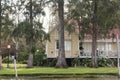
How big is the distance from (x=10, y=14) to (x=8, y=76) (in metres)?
12.3

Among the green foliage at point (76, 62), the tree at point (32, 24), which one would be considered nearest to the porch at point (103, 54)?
the green foliage at point (76, 62)

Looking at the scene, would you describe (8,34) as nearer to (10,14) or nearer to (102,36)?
(10,14)

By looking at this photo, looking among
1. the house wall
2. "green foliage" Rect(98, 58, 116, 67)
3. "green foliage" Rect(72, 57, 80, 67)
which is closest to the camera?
"green foliage" Rect(98, 58, 116, 67)

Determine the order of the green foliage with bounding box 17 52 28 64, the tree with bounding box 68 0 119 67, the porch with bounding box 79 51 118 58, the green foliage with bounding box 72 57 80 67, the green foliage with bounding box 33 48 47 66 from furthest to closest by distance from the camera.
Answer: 1. the green foliage with bounding box 17 52 28 64
2. the green foliage with bounding box 33 48 47 66
3. the porch with bounding box 79 51 118 58
4. the green foliage with bounding box 72 57 80 67
5. the tree with bounding box 68 0 119 67

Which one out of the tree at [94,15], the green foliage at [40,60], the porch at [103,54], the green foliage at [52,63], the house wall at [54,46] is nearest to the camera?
the tree at [94,15]

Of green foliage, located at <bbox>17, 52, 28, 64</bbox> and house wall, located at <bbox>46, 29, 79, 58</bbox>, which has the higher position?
house wall, located at <bbox>46, 29, 79, 58</bbox>

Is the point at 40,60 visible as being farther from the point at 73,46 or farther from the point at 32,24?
the point at 32,24

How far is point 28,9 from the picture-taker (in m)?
44.2

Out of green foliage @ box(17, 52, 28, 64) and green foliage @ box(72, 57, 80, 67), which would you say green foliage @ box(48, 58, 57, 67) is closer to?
green foliage @ box(72, 57, 80, 67)

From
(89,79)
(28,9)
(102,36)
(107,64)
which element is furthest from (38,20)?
(89,79)

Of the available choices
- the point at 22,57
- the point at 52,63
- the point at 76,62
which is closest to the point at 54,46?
the point at 52,63

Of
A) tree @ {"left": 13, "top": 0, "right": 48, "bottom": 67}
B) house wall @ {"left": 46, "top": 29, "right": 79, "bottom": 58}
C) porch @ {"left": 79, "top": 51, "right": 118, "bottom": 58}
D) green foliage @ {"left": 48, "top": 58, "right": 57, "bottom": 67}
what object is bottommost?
green foliage @ {"left": 48, "top": 58, "right": 57, "bottom": 67}

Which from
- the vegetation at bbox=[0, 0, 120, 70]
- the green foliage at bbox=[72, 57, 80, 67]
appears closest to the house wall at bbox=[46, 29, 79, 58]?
the green foliage at bbox=[72, 57, 80, 67]

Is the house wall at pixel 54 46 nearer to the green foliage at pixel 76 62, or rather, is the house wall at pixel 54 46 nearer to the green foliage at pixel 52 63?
the green foliage at pixel 52 63
